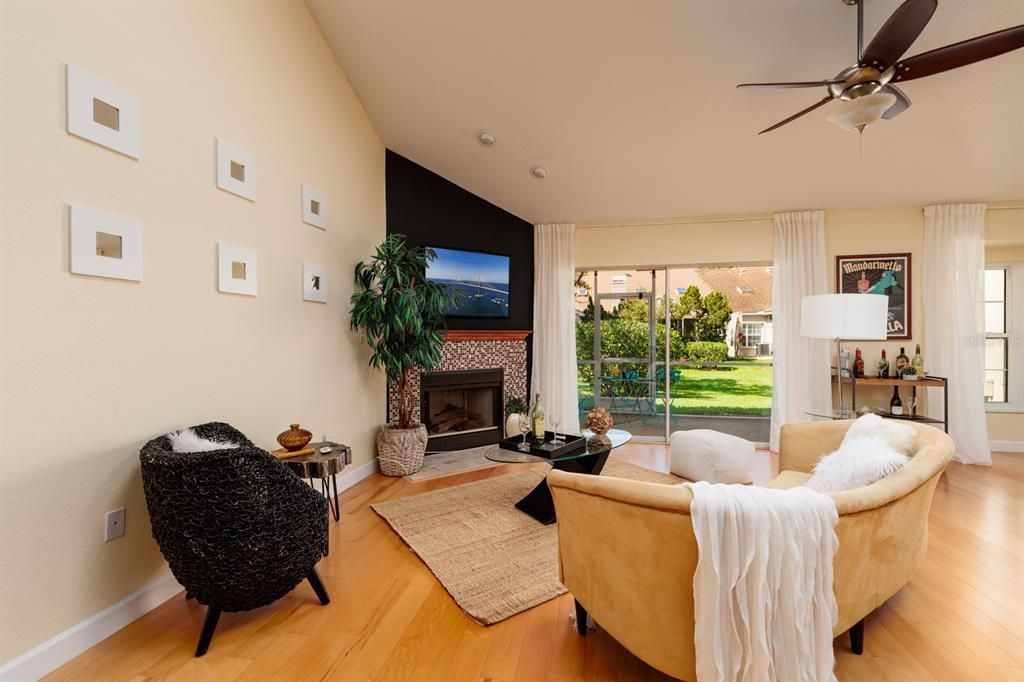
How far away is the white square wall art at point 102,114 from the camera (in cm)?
183

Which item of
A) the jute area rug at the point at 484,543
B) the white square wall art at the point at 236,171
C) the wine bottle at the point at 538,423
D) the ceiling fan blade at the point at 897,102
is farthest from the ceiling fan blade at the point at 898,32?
the white square wall art at the point at 236,171

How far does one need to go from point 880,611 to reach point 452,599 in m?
1.86

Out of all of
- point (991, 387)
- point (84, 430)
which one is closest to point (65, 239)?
point (84, 430)

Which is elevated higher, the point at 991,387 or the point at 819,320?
the point at 819,320

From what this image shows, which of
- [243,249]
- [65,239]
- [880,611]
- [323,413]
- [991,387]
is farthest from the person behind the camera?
[991,387]

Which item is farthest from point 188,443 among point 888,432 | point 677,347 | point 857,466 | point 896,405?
point 896,405

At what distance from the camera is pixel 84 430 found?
189cm

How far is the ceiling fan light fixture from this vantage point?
2.46 metres

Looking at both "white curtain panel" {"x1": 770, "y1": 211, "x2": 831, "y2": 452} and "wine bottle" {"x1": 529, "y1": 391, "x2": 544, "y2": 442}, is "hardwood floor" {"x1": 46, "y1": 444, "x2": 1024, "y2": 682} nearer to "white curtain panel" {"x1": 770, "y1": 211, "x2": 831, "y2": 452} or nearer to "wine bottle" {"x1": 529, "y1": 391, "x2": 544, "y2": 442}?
"wine bottle" {"x1": 529, "y1": 391, "x2": 544, "y2": 442}

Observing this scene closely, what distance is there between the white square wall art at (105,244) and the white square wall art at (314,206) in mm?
1320

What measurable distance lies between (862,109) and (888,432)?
1.67 metres

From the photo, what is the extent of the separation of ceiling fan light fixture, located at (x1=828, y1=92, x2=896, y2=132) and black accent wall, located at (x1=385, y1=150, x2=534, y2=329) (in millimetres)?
3329

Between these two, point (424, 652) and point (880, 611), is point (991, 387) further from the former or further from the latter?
point (424, 652)

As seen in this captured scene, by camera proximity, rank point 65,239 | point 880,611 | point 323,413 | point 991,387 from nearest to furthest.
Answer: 1. point 65,239
2. point 880,611
3. point 323,413
4. point 991,387
